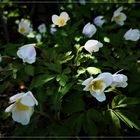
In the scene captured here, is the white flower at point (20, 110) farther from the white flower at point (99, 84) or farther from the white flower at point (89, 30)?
the white flower at point (89, 30)

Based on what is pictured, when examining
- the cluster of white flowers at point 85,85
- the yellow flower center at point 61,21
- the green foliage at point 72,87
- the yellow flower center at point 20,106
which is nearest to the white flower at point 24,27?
the green foliage at point 72,87

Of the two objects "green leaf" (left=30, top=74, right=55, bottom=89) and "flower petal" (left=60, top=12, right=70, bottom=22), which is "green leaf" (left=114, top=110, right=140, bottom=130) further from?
"flower petal" (left=60, top=12, right=70, bottom=22)

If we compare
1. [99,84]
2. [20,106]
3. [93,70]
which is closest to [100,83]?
[99,84]

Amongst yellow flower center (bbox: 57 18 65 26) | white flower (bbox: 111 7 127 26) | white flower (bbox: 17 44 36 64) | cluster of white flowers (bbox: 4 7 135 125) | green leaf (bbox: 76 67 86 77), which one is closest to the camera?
cluster of white flowers (bbox: 4 7 135 125)

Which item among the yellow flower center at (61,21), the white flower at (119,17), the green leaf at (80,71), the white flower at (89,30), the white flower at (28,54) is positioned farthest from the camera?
the white flower at (119,17)

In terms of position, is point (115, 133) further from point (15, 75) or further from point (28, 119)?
point (15, 75)

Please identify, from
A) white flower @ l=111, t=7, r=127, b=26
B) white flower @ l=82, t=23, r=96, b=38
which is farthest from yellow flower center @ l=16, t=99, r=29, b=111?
white flower @ l=111, t=7, r=127, b=26

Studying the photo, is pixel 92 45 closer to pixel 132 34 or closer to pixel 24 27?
pixel 132 34

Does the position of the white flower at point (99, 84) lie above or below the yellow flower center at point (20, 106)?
above
